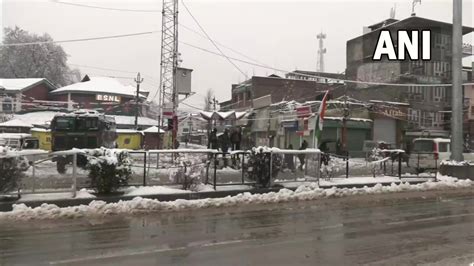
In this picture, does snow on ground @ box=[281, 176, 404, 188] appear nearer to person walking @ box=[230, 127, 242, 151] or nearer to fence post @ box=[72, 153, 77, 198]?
fence post @ box=[72, 153, 77, 198]

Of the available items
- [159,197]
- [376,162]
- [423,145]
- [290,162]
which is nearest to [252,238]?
[159,197]

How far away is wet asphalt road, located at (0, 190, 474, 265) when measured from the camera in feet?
24.3

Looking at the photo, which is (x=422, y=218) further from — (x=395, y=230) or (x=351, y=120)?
(x=351, y=120)

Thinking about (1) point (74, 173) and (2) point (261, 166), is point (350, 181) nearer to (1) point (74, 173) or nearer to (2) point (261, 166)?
(2) point (261, 166)

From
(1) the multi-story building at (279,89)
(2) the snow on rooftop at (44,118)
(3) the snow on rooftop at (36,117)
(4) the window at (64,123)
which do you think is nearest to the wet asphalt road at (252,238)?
(4) the window at (64,123)

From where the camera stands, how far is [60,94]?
72062 millimetres

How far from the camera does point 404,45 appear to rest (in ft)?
64.5

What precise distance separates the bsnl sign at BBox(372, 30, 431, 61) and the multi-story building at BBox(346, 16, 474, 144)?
2865 centimetres

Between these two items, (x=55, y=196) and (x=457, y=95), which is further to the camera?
(x=457, y=95)

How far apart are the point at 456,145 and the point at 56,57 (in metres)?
80.1

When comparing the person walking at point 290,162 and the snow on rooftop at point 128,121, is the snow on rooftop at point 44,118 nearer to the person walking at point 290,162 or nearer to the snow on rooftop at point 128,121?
the snow on rooftop at point 128,121

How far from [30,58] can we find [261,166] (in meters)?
80.9

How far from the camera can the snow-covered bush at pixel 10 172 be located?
11773 millimetres

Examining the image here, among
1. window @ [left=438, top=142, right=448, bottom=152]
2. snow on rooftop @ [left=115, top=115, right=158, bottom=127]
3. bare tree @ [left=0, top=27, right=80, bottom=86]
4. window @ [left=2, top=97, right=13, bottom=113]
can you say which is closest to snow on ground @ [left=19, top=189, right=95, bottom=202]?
window @ [left=438, top=142, right=448, bottom=152]
